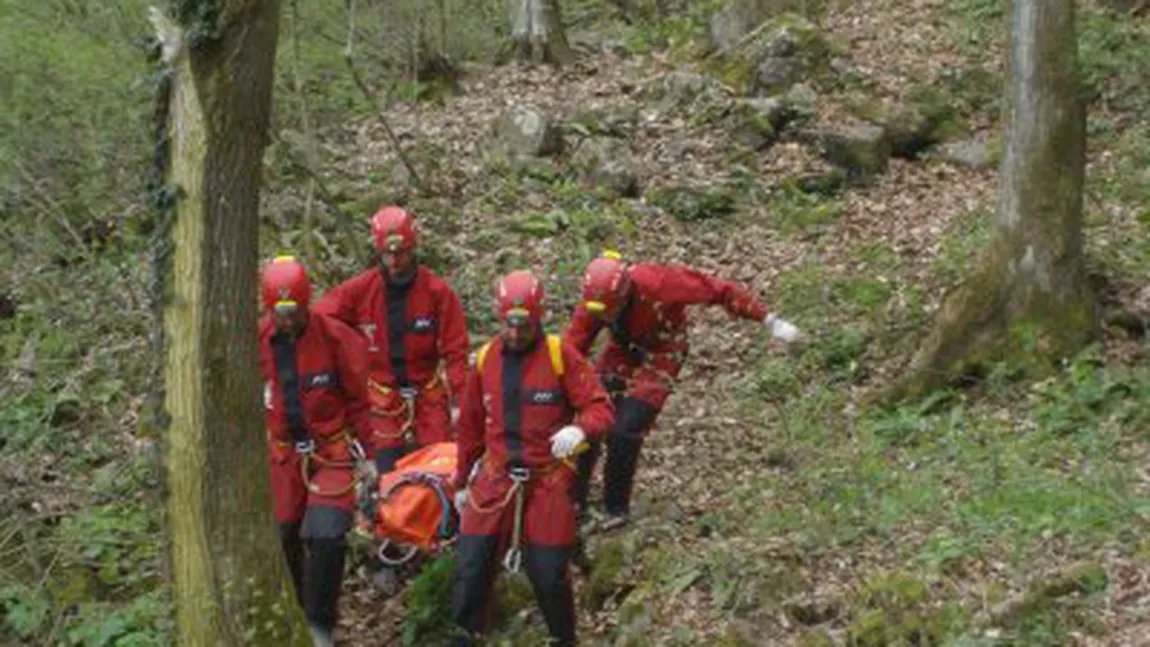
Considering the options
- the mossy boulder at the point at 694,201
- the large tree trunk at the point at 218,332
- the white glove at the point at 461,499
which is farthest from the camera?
the mossy boulder at the point at 694,201

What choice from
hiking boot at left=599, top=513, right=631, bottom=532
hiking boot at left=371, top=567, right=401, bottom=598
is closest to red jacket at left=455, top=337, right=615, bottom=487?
hiking boot at left=599, top=513, right=631, bottom=532

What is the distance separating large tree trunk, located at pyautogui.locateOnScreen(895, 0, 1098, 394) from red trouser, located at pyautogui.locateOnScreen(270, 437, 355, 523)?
14.0 ft

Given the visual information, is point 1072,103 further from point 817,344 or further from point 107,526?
point 107,526

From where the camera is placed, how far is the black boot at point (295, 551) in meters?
8.23

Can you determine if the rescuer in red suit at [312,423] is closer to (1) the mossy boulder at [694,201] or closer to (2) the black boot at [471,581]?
(2) the black boot at [471,581]

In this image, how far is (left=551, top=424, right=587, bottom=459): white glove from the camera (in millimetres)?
7352

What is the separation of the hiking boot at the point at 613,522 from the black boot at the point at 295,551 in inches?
71.4

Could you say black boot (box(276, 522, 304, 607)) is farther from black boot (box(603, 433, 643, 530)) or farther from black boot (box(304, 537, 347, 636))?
black boot (box(603, 433, 643, 530))

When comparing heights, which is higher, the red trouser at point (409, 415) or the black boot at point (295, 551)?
the red trouser at point (409, 415)

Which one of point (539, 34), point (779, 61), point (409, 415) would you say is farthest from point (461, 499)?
point (539, 34)

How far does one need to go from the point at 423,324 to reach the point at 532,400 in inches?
65.6

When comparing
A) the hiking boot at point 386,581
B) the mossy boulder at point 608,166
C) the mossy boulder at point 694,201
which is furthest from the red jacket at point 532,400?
the mossy boulder at point 608,166

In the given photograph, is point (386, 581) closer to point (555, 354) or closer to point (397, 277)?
point (397, 277)

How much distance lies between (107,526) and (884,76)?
10.6m
